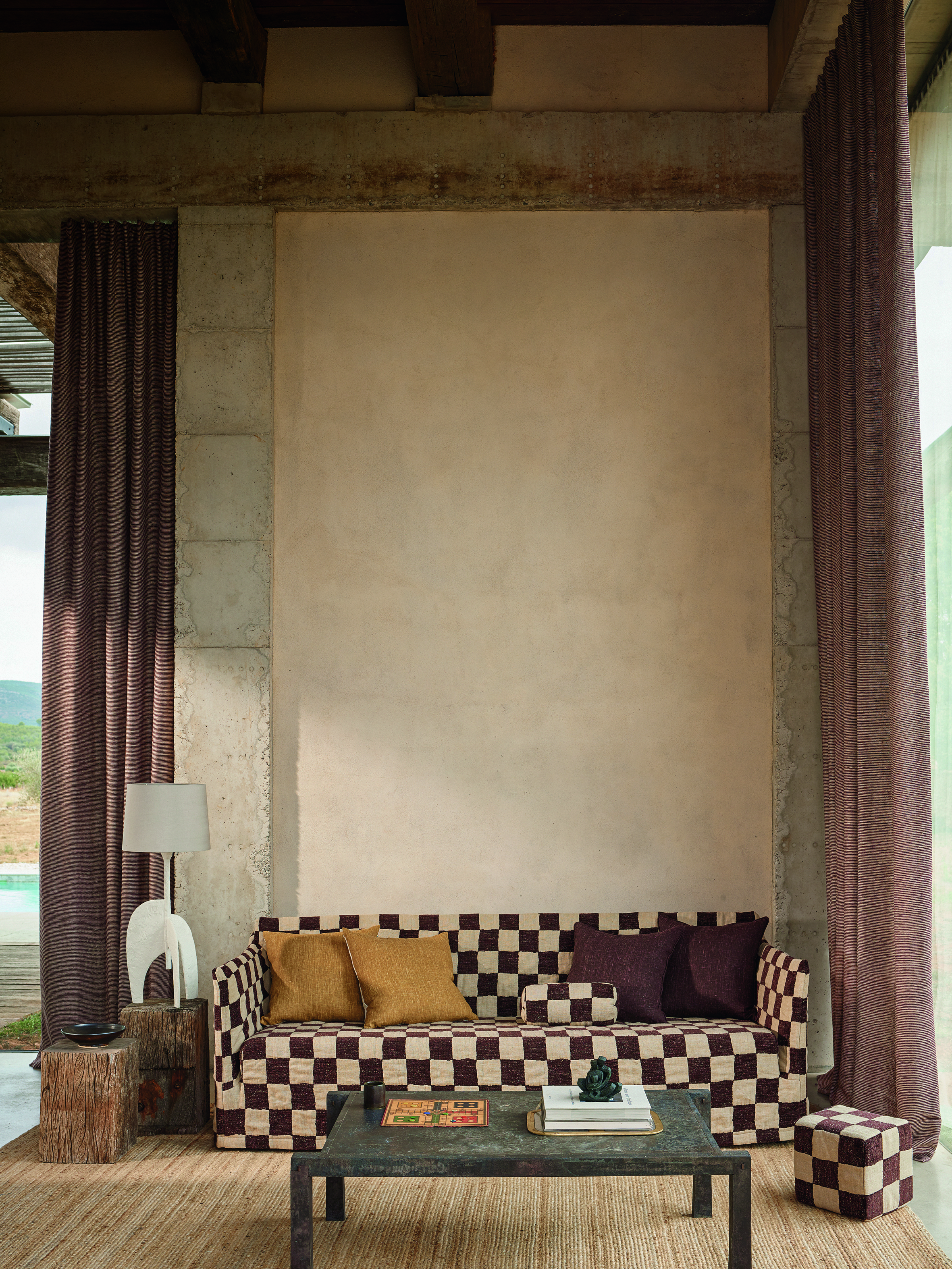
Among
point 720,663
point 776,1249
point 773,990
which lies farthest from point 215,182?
point 776,1249

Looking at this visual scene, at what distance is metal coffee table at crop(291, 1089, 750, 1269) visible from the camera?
9.78 ft

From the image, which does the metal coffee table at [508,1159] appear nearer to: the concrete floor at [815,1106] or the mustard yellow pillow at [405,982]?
the concrete floor at [815,1106]

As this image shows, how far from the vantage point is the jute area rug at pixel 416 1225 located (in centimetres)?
325

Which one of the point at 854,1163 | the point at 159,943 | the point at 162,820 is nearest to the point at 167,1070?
the point at 159,943

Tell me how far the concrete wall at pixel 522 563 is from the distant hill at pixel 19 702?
4386mm

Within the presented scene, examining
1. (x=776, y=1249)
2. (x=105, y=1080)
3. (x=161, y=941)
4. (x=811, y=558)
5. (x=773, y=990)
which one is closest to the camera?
(x=776, y=1249)

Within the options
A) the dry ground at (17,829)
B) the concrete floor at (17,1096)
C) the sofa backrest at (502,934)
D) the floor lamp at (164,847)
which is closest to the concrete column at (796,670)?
the sofa backrest at (502,934)

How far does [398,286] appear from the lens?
539 cm

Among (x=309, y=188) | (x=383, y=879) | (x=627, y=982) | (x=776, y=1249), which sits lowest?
(x=776, y=1249)

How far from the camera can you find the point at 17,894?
9766mm

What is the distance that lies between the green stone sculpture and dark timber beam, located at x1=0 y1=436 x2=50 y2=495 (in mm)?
5548

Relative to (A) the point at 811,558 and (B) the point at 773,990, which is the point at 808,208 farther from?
(B) the point at 773,990

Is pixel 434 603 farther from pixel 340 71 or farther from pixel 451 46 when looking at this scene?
pixel 340 71

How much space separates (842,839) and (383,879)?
207cm
